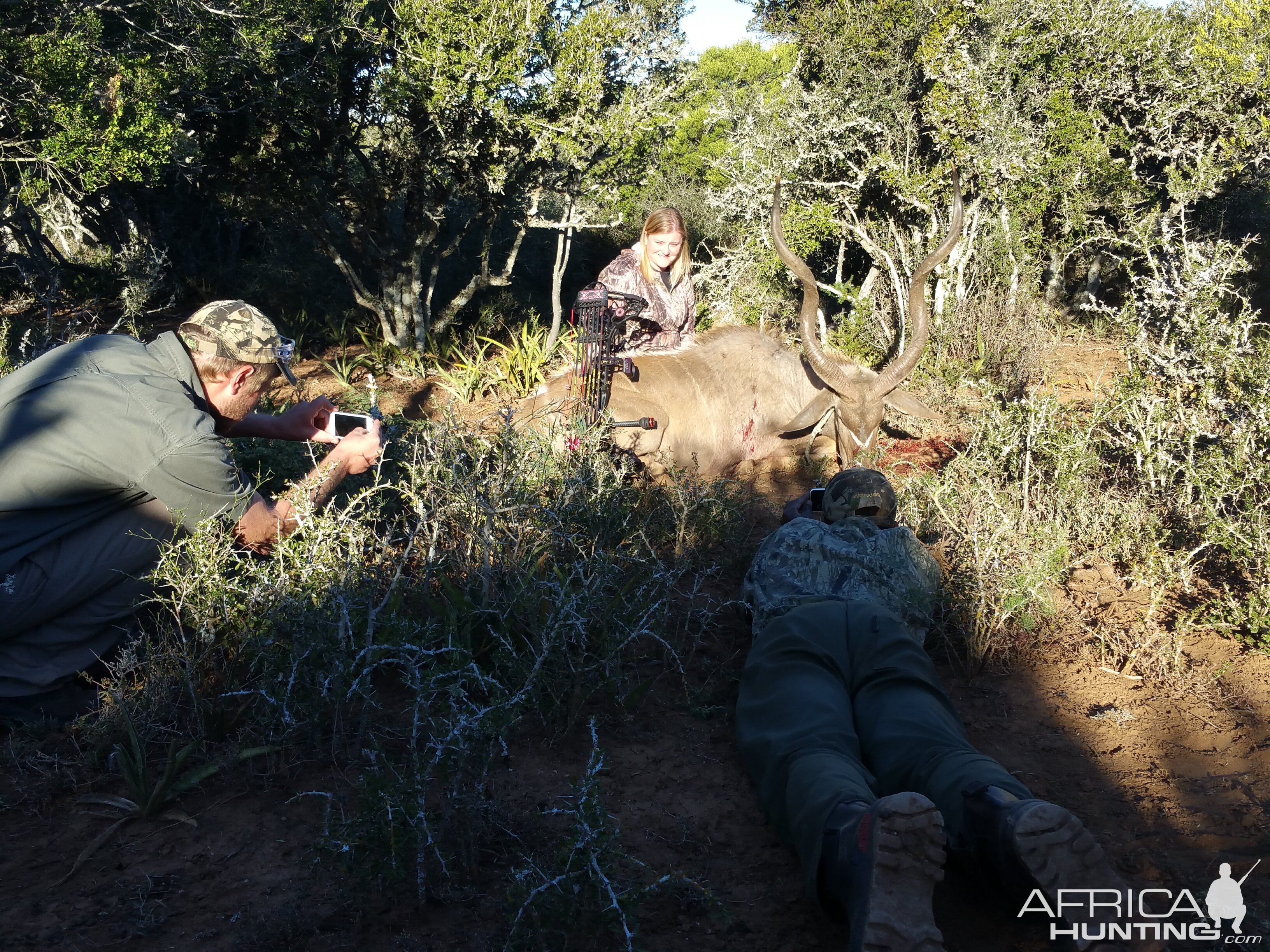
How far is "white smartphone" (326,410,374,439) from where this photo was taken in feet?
14.2

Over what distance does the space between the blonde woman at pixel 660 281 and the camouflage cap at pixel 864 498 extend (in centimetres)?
282

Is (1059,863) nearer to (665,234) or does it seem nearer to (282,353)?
(282,353)

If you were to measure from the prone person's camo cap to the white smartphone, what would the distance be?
49 centimetres

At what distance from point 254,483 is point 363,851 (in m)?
3.21

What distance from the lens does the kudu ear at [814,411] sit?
21.7 ft

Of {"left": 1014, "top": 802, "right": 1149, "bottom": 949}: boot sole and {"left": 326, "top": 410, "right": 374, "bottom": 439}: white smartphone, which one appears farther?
{"left": 326, "top": 410, "right": 374, "bottom": 439}: white smartphone

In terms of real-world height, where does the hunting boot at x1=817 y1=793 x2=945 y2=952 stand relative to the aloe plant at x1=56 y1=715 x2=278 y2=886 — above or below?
above

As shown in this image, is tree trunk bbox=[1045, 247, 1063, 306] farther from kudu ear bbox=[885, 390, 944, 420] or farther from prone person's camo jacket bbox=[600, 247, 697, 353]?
prone person's camo jacket bbox=[600, 247, 697, 353]

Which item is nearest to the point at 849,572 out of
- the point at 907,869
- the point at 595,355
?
the point at 907,869

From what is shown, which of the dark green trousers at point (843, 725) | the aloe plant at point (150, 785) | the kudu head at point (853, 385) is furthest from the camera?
the kudu head at point (853, 385)

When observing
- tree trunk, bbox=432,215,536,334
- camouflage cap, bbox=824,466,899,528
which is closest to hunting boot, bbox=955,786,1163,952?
camouflage cap, bbox=824,466,899,528

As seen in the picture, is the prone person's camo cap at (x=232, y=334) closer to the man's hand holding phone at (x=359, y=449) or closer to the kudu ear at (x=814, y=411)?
the man's hand holding phone at (x=359, y=449)

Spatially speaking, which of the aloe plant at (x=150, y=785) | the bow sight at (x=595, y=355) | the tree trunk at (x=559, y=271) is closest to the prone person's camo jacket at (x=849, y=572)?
the aloe plant at (x=150, y=785)

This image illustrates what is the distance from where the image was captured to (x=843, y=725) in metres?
3.00
